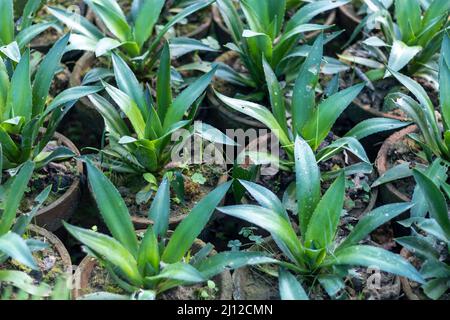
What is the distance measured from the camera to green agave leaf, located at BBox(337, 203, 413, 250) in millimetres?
2299

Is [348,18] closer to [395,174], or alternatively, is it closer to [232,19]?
[232,19]

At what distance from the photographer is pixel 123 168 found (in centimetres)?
272

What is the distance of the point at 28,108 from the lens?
2.62 meters

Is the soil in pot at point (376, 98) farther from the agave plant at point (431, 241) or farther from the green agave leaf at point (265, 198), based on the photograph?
the green agave leaf at point (265, 198)

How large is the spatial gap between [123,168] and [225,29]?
1077 mm

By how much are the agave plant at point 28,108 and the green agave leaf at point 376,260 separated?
1060 millimetres

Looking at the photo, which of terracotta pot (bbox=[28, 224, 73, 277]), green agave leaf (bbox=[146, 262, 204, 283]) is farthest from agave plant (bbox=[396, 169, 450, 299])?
terracotta pot (bbox=[28, 224, 73, 277])

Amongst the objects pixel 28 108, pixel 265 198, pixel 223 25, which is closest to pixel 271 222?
pixel 265 198

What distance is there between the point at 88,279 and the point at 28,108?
68cm

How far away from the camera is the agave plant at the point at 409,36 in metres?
2.97

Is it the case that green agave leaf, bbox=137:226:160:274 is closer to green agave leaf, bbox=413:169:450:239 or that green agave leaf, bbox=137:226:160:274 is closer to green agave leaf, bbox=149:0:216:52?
green agave leaf, bbox=413:169:450:239

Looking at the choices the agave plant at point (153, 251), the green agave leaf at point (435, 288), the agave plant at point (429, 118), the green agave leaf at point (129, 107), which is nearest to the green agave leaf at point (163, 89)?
the green agave leaf at point (129, 107)

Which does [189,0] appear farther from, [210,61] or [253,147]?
[253,147]
